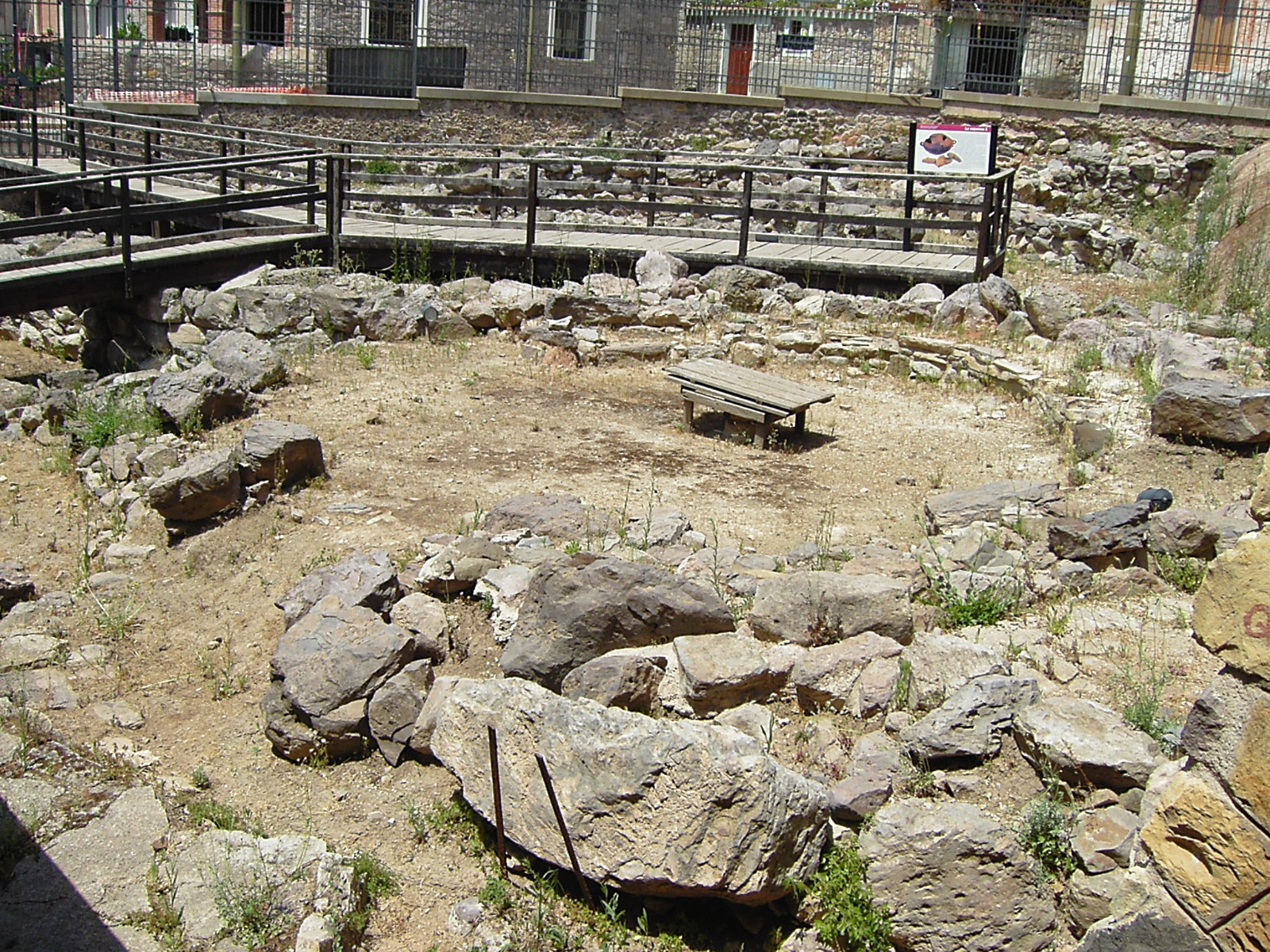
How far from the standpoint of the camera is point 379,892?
15.8 ft

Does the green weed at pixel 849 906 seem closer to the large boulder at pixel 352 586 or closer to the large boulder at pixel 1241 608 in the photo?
the large boulder at pixel 1241 608

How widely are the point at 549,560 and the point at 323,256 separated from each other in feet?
29.5

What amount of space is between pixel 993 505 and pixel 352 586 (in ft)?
12.2

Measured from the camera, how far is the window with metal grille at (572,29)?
2428cm

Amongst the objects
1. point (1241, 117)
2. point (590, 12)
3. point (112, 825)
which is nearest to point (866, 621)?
point (112, 825)

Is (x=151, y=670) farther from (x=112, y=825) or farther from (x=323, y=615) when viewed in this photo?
(x=112, y=825)

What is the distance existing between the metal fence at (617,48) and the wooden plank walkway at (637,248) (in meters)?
8.20

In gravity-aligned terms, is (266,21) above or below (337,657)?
above

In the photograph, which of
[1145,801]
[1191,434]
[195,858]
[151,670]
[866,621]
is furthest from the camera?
[1191,434]

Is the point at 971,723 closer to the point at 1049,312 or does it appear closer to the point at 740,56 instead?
the point at 1049,312

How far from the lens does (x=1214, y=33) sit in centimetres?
2089

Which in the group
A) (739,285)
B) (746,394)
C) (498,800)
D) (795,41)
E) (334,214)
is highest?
(795,41)

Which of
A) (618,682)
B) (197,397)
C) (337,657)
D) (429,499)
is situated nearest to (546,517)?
(429,499)

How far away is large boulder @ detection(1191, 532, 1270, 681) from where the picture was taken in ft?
8.82
